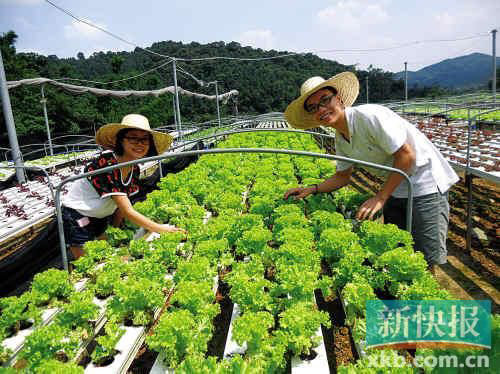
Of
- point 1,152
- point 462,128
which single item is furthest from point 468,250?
point 1,152

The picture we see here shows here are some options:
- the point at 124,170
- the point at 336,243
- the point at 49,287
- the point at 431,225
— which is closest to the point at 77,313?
the point at 49,287

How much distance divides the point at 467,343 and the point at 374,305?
549mm

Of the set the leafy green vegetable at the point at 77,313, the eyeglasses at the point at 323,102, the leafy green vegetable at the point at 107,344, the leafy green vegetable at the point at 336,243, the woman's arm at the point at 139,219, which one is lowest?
the leafy green vegetable at the point at 107,344

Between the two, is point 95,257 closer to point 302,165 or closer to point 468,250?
point 302,165

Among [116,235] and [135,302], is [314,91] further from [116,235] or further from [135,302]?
[116,235]

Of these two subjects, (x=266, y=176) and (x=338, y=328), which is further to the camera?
(x=266, y=176)

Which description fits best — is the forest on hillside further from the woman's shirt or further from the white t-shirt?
the white t-shirt

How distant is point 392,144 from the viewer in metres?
2.68

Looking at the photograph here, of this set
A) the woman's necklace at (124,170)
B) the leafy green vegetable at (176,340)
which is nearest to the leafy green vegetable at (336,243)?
the leafy green vegetable at (176,340)

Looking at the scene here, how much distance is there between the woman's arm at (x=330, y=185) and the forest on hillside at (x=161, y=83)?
30471mm

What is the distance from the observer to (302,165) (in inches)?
257

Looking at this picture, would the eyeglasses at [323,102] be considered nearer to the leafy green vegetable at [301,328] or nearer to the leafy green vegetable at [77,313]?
the leafy green vegetable at [301,328]

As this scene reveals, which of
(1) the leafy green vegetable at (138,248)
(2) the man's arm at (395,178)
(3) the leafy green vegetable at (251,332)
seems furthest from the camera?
(1) the leafy green vegetable at (138,248)

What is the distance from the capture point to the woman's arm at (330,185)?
361 centimetres
